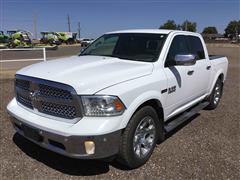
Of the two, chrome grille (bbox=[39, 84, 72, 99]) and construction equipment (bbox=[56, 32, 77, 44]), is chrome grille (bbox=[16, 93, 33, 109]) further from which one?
construction equipment (bbox=[56, 32, 77, 44])

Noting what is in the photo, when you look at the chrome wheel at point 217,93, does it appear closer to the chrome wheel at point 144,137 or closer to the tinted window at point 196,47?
the tinted window at point 196,47

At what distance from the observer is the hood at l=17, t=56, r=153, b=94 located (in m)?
3.21

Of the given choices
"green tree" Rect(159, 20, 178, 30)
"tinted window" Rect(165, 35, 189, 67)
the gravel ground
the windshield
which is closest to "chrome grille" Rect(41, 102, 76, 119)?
the gravel ground

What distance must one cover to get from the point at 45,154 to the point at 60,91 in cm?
131

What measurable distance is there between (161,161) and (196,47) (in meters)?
2.65

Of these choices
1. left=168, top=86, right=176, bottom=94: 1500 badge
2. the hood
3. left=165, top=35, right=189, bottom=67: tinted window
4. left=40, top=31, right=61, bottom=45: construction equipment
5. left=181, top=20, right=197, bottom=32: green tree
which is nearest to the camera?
the hood

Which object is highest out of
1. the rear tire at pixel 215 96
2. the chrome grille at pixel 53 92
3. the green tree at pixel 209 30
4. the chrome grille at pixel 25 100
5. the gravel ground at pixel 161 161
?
the green tree at pixel 209 30

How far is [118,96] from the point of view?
10.6ft

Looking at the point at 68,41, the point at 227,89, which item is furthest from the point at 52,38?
the point at 227,89

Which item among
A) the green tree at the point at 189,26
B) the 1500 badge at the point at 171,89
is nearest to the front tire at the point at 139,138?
the 1500 badge at the point at 171,89

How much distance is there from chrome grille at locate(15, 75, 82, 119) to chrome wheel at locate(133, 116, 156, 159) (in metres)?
0.90

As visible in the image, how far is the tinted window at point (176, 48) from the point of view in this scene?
14.6ft

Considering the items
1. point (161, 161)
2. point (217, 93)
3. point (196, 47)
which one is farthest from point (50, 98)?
point (217, 93)

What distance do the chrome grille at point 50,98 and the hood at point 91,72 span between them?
0.23ft
